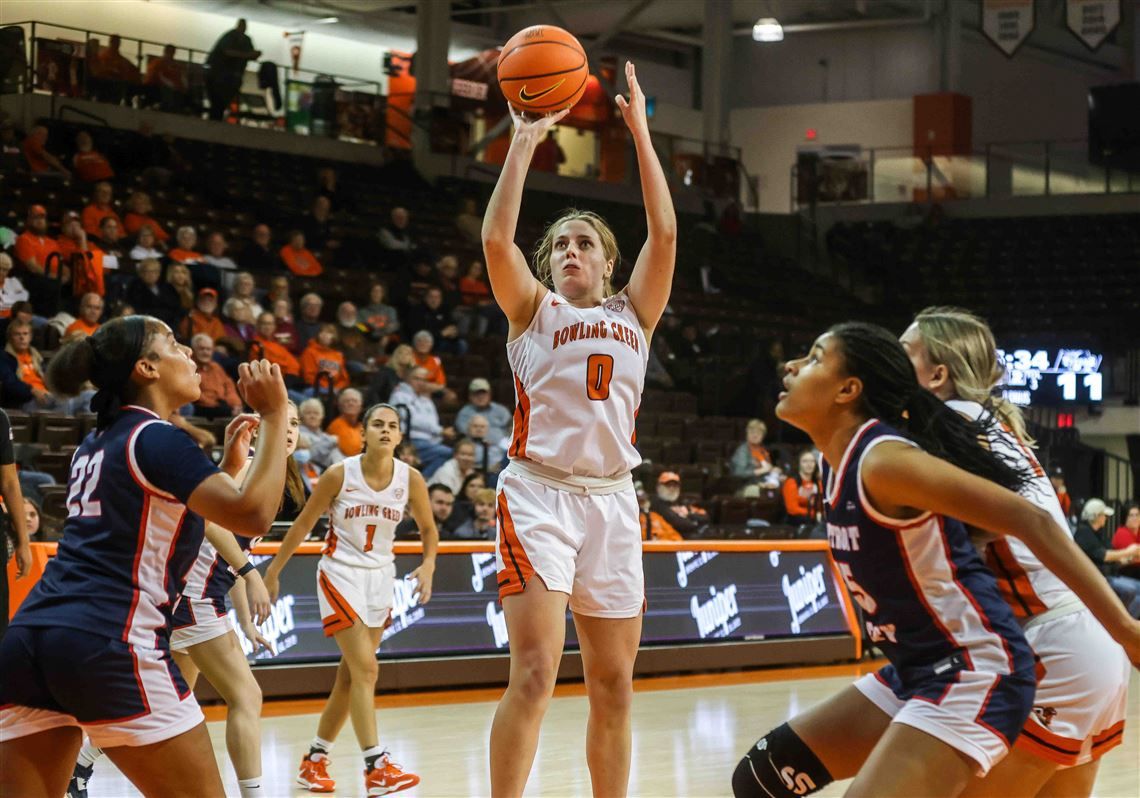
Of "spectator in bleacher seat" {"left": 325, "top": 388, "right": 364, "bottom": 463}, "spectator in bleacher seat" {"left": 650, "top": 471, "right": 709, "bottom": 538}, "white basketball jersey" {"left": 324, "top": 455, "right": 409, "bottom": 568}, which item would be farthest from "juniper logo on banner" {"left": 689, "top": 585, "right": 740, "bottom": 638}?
"white basketball jersey" {"left": 324, "top": 455, "right": 409, "bottom": 568}

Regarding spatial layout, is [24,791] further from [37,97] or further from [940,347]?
[37,97]

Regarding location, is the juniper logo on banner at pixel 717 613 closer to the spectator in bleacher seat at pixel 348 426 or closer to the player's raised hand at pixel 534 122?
the spectator in bleacher seat at pixel 348 426

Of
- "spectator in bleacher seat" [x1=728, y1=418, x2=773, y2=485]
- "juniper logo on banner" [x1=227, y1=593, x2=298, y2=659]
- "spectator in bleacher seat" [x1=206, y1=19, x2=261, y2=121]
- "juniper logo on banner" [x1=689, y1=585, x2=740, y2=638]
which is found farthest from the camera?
"spectator in bleacher seat" [x1=206, y1=19, x2=261, y2=121]

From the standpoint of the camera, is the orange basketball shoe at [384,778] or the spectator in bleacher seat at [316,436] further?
the spectator in bleacher seat at [316,436]

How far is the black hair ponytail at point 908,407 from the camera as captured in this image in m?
3.54

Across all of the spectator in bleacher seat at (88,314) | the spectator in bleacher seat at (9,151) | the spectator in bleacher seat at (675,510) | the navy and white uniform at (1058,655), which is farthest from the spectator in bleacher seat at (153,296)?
the navy and white uniform at (1058,655)

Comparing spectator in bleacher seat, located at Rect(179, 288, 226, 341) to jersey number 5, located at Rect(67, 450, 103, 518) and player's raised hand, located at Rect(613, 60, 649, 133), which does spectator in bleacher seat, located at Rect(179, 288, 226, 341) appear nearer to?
player's raised hand, located at Rect(613, 60, 649, 133)

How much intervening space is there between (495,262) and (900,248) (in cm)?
2120

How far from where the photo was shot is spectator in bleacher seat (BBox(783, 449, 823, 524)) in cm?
1494

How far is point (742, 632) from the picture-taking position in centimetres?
1195

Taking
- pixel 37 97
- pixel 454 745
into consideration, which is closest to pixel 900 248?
pixel 37 97

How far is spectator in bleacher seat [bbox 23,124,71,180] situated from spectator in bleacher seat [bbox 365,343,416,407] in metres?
4.38

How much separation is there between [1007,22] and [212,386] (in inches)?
550

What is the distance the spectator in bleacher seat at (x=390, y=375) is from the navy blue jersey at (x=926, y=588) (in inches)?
406
